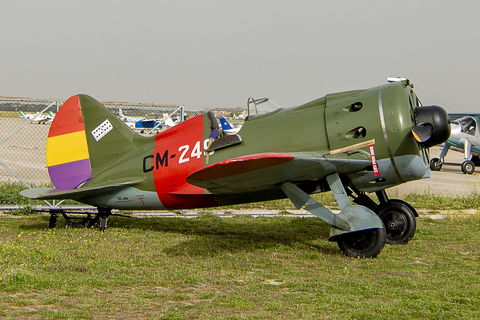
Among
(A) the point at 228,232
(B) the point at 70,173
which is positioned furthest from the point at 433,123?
(B) the point at 70,173

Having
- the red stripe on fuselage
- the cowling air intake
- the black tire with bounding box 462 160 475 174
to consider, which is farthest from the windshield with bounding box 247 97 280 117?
the black tire with bounding box 462 160 475 174

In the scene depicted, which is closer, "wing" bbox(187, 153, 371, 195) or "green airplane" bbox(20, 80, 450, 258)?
"wing" bbox(187, 153, 371, 195)

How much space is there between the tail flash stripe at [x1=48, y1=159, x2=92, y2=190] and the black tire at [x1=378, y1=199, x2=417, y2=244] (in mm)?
5687

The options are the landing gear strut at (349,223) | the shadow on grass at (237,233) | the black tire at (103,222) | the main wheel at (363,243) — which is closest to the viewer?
the landing gear strut at (349,223)

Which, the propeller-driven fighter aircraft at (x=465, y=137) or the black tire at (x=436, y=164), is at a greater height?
the propeller-driven fighter aircraft at (x=465, y=137)

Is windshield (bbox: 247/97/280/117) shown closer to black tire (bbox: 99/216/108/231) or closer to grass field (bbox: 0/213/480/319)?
grass field (bbox: 0/213/480/319)

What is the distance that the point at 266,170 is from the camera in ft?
20.1

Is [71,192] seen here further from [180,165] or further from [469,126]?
[469,126]

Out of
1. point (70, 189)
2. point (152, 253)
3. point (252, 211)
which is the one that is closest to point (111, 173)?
point (70, 189)

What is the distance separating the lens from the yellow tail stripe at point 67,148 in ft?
29.3

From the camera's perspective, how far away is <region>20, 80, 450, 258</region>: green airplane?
645 cm

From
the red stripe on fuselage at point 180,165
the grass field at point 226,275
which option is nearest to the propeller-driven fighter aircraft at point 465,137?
the grass field at point 226,275

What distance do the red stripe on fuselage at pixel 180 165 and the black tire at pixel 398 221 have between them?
10.0 ft

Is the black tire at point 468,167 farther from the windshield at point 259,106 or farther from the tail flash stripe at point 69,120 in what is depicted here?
Result: the tail flash stripe at point 69,120
